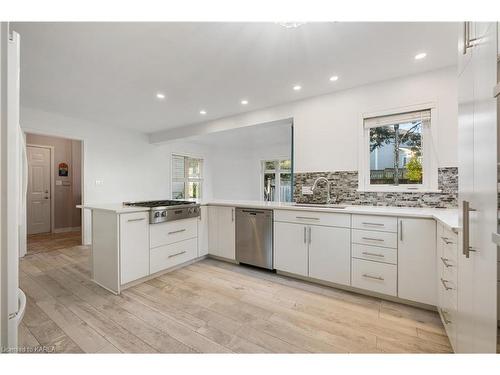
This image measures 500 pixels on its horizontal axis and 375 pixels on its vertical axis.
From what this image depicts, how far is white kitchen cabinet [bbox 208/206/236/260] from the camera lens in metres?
3.01

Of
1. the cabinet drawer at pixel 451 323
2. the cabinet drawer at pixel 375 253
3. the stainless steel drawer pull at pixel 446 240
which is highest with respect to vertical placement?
the stainless steel drawer pull at pixel 446 240

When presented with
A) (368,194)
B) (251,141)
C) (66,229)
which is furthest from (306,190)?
(66,229)

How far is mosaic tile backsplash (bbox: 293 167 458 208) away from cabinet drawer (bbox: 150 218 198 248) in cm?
156

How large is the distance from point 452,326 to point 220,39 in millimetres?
2738

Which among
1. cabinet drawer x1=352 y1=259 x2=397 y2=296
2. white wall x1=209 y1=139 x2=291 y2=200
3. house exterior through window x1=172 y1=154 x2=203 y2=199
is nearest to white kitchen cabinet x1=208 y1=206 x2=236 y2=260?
cabinet drawer x1=352 y1=259 x2=397 y2=296

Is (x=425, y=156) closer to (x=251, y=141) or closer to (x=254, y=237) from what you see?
(x=254, y=237)

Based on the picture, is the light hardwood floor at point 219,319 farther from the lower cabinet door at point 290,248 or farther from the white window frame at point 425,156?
the white window frame at point 425,156

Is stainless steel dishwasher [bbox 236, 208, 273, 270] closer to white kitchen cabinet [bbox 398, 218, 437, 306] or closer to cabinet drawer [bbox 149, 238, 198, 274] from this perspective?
cabinet drawer [bbox 149, 238, 198, 274]

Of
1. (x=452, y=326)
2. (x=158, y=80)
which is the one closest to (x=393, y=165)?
(x=452, y=326)

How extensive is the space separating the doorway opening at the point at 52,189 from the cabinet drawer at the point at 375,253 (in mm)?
5054

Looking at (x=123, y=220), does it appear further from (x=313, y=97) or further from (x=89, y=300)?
(x=313, y=97)

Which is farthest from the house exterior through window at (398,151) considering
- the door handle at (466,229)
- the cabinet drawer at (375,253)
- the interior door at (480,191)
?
the door handle at (466,229)

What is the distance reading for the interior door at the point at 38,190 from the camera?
490 centimetres
